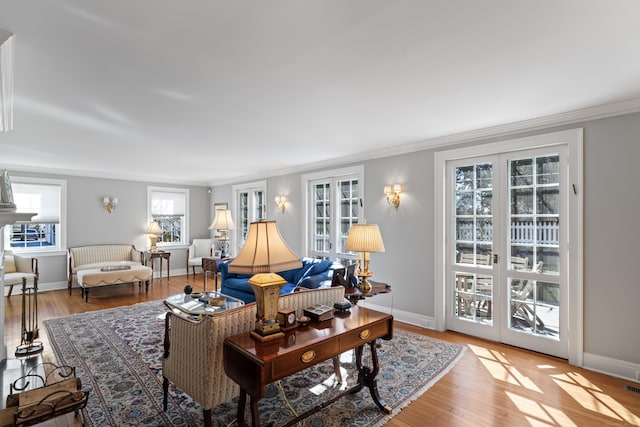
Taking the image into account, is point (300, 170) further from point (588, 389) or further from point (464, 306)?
point (588, 389)

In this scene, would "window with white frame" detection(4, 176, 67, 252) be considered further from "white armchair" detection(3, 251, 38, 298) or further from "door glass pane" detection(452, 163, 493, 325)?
"door glass pane" detection(452, 163, 493, 325)

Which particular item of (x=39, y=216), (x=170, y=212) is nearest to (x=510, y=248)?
(x=170, y=212)

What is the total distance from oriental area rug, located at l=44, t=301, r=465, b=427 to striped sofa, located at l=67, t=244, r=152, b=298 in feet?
4.77

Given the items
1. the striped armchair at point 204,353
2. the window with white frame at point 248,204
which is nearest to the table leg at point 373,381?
the striped armchair at point 204,353

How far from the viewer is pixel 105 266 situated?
603 cm

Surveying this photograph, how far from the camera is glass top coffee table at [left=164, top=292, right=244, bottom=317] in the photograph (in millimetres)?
3344

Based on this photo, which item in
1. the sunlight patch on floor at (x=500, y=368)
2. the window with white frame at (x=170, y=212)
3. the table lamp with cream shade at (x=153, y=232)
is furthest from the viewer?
the window with white frame at (x=170, y=212)

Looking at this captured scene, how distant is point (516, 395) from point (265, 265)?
2396 mm

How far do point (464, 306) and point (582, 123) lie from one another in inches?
92.6

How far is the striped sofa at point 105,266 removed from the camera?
545 centimetres

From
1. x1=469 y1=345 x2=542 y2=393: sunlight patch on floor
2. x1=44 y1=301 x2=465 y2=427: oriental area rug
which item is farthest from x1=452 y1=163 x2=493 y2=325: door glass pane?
x1=44 y1=301 x2=465 y2=427: oriental area rug

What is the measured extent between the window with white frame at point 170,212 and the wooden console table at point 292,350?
6.67 metres

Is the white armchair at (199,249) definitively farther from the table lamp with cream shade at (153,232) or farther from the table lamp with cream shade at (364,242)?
the table lamp with cream shade at (364,242)

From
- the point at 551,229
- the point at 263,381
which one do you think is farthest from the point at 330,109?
the point at 551,229
